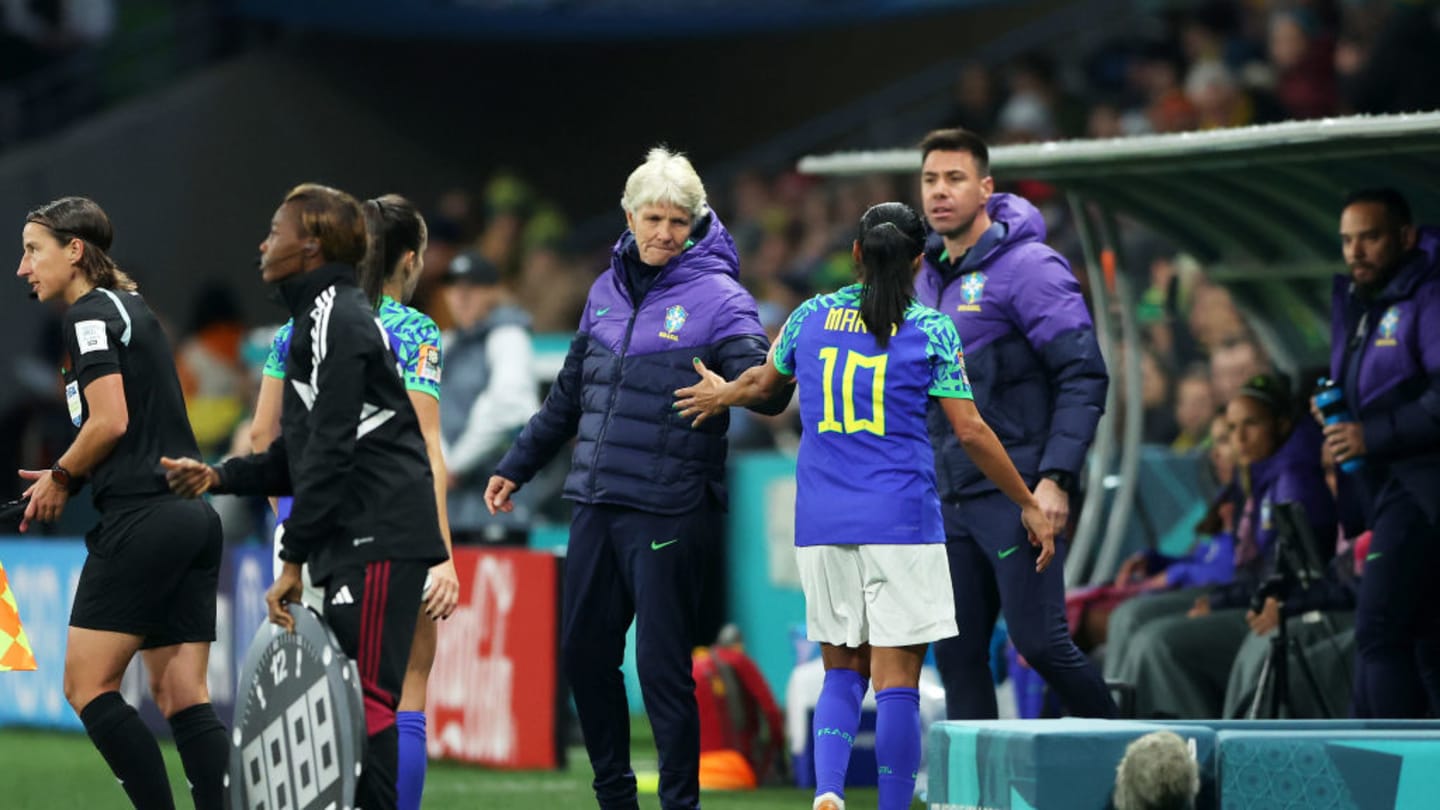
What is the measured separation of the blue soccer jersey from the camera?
743 centimetres

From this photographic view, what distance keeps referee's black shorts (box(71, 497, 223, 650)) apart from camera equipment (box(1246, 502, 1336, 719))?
3915mm

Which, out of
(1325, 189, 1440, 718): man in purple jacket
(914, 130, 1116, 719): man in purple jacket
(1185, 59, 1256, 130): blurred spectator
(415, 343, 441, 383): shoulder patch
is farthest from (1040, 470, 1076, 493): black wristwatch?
(1185, 59, 1256, 130): blurred spectator

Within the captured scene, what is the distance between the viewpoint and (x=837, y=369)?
7480 millimetres

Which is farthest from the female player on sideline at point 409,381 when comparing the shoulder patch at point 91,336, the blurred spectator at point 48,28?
the blurred spectator at point 48,28

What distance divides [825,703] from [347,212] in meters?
2.13

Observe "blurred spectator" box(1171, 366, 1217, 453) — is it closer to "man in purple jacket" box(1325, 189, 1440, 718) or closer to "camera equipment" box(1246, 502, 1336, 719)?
"camera equipment" box(1246, 502, 1336, 719)

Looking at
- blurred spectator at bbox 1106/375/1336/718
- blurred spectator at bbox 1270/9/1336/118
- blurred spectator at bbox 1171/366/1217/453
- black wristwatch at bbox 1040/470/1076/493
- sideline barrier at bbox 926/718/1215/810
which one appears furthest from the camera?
blurred spectator at bbox 1270/9/1336/118

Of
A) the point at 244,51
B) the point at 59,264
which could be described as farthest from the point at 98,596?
the point at 244,51

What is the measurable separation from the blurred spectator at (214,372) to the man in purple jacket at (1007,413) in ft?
31.7

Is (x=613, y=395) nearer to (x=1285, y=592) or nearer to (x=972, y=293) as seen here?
(x=972, y=293)

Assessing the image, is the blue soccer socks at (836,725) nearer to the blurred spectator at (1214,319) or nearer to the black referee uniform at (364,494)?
the black referee uniform at (364,494)

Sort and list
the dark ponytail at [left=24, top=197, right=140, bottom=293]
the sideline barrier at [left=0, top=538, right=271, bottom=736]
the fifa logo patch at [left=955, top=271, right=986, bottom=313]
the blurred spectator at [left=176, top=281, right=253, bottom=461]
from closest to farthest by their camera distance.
A: the dark ponytail at [left=24, top=197, right=140, bottom=293]
the fifa logo patch at [left=955, top=271, right=986, bottom=313]
the sideline barrier at [left=0, top=538, right=271, bottom=736]
the blurred spectator at [left=176, top=281, right=253, bottom=461]

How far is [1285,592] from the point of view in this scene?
9.08 m

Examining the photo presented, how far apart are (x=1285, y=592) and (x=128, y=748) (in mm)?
4227
